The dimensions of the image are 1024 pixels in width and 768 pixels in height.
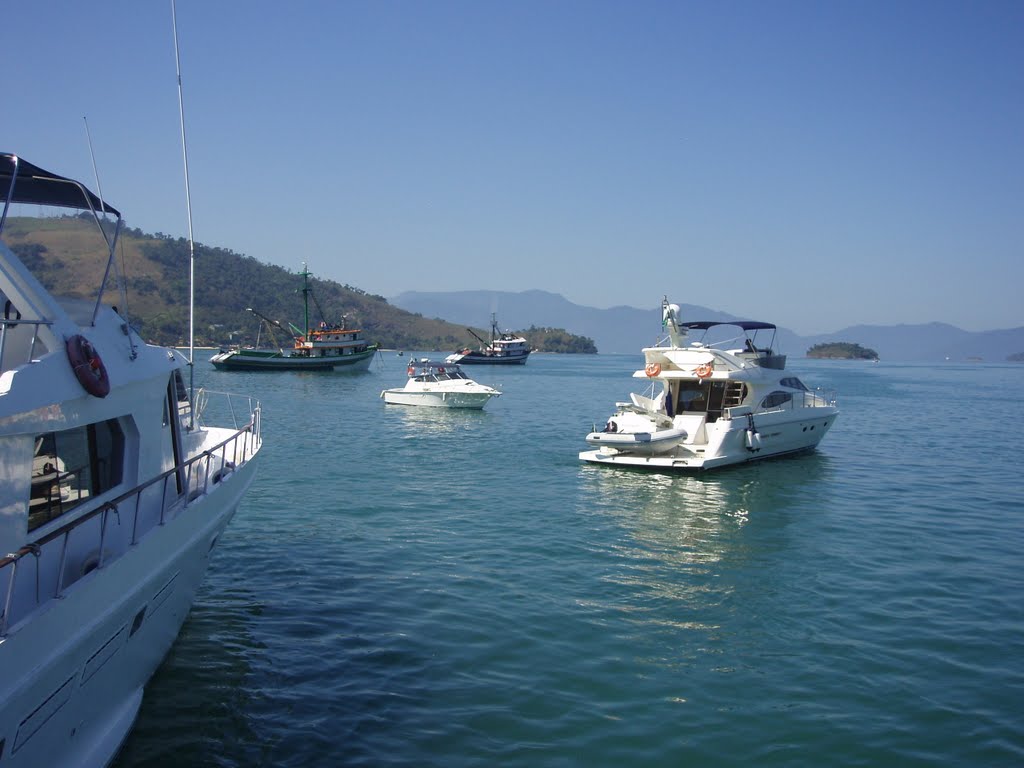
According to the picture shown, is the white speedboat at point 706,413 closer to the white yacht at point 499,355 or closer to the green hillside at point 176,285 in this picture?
the green hillside at point 176,285

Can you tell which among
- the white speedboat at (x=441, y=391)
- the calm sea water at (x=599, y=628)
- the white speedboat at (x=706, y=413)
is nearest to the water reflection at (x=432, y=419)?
the white speedboat at (x=441, y=391)

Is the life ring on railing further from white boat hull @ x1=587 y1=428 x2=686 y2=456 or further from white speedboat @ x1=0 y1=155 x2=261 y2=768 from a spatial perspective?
white boat hull @ x1=587 y1=428 x2=686 y2=456

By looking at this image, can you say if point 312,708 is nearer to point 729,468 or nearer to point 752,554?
point 752,554

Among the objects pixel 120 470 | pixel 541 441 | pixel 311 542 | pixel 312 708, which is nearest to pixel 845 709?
pixel 312 708

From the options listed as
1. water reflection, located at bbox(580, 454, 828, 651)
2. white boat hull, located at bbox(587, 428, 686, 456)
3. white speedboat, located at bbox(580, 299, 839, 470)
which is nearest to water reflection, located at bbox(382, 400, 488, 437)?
white speedboat, located at bbox(580, 299, 839, 470)

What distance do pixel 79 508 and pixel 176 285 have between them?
400ft

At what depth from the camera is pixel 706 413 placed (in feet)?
77.0

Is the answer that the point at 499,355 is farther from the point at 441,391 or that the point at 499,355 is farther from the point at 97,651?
the point at 97,651

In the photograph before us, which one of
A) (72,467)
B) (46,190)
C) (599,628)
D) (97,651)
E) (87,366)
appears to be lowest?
(599,628)

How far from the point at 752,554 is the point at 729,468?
927cm

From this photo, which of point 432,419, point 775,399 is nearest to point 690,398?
point 775,399

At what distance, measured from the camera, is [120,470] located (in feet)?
24.7

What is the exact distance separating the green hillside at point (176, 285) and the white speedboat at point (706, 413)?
13.4 metres

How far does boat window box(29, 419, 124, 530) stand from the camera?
628 centimetres
